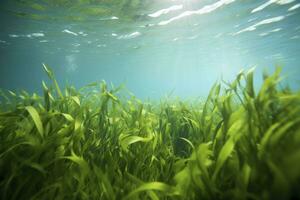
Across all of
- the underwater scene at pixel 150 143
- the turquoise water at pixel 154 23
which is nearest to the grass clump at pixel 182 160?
the underwater scene at pixel 150 143

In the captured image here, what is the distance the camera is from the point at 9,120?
2613mm

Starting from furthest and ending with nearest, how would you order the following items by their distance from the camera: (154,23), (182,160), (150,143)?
(154,23) < (150,143) < (182,160)

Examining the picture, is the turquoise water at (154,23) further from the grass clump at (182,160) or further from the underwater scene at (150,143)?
the grass clump at (182,160)

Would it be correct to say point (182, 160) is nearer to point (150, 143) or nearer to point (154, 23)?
point (150, 143)

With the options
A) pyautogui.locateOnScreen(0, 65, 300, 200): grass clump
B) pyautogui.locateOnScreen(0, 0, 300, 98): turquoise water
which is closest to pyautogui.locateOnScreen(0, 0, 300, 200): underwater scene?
pyautogui.locateOnScreen(0, 65, 300, 200): grass clump

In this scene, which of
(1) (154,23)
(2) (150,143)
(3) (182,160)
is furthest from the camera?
(1) (154,23)

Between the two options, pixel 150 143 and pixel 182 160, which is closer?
pixel 182 160

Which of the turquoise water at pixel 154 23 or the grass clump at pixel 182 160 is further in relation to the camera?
the turquoise water at pixel 154 23

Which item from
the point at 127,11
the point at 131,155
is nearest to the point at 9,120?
the point at 131,155

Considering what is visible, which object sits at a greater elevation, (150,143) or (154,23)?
(154,23)

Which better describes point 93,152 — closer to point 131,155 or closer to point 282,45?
point 131,155

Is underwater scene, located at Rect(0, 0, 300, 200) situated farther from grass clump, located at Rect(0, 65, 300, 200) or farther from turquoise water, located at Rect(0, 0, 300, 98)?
turquoise water, located at Rect(0, 0, 300, 98)

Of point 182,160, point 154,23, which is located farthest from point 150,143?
point 154,23

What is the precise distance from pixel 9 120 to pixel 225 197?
9.27ft
